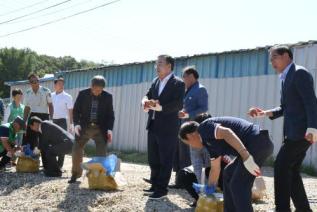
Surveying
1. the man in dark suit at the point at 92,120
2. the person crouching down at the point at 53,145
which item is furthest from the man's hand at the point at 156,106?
the person crouching down at the point at 53,145

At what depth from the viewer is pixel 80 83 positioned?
18.3 m

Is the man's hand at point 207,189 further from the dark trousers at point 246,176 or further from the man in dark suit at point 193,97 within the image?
the man in dark suit at point 193,97

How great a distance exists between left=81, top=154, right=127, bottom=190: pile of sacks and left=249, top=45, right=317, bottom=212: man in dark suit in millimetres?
2972

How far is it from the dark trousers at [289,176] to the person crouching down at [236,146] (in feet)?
1.44

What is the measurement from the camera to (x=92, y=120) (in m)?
7.96

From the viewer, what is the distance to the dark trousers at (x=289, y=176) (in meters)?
5.05

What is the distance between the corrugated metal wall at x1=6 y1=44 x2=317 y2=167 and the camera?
1145cm

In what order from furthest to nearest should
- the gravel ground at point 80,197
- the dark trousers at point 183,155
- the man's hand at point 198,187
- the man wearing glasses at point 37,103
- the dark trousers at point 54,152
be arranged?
1. the man wearing glasses at point 37,103
2. the dark trousers at point 54,152
3. the dark trousers at point 183,155
4. the gravel ground at point 80,197
5. the man's hand at point 198,187

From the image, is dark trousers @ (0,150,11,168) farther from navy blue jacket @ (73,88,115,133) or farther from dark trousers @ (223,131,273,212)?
dark trousers @ (223,131,273,212)

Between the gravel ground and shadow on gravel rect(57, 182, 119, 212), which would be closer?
the gravel ground

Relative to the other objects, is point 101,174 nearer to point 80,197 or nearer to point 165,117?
point 80,197

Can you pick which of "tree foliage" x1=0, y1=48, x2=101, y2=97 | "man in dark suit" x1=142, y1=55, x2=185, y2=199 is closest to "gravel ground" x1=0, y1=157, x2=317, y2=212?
"man in dark suit" x1=142, y1=55, x2=185, y2=199

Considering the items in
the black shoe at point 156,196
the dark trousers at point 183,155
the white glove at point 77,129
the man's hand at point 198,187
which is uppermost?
the white glove at point 77,129

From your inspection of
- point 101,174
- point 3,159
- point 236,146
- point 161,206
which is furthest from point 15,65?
point 236,146
